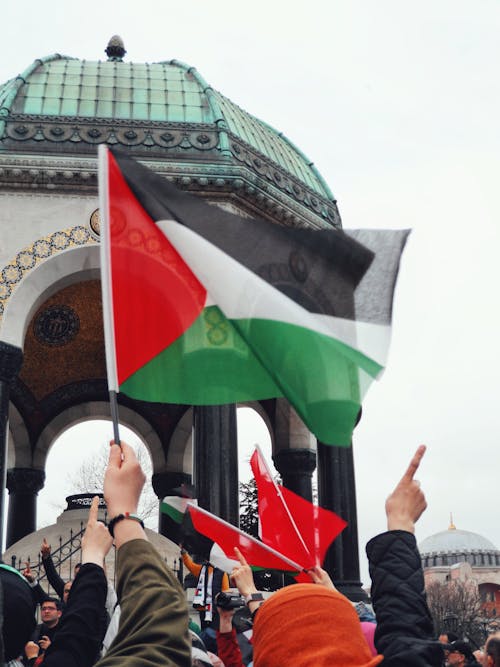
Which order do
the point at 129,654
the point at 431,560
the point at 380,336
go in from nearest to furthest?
the point at 129,654 → the point at 380,336 → the point at 431,560

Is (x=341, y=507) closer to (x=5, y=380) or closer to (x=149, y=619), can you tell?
(x=5, y=380)

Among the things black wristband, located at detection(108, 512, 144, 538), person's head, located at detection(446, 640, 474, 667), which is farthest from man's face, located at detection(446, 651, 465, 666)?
black wristband, located at detection(108, 512, 144, 538)

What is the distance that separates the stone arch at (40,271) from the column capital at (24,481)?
7.66 meters

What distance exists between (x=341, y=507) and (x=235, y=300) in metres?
11.4

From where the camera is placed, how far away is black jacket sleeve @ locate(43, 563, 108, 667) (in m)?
2.29

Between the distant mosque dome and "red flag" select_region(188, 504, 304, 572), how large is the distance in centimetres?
9458

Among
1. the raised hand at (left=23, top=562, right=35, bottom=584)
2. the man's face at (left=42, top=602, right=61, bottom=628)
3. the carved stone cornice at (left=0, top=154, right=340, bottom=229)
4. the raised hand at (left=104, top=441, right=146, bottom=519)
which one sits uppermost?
the carved stone cornice at (left=0, top=154, right=340, bottom=229)

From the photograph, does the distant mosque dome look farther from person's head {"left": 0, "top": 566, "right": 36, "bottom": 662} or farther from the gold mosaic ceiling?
person's head {"left": 0, "top": 566, "right": 36, "bottom": 662}

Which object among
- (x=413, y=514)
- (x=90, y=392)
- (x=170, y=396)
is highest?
(x=90, y=392)

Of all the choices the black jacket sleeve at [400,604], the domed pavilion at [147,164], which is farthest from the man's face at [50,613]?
the black jacket sleeve at [400,604]

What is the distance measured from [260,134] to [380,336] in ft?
45.6

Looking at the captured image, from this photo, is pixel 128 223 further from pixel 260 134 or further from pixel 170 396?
pixel 260 134

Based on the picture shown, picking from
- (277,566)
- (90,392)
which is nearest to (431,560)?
Answer: (90,392)

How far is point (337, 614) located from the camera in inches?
90.0
